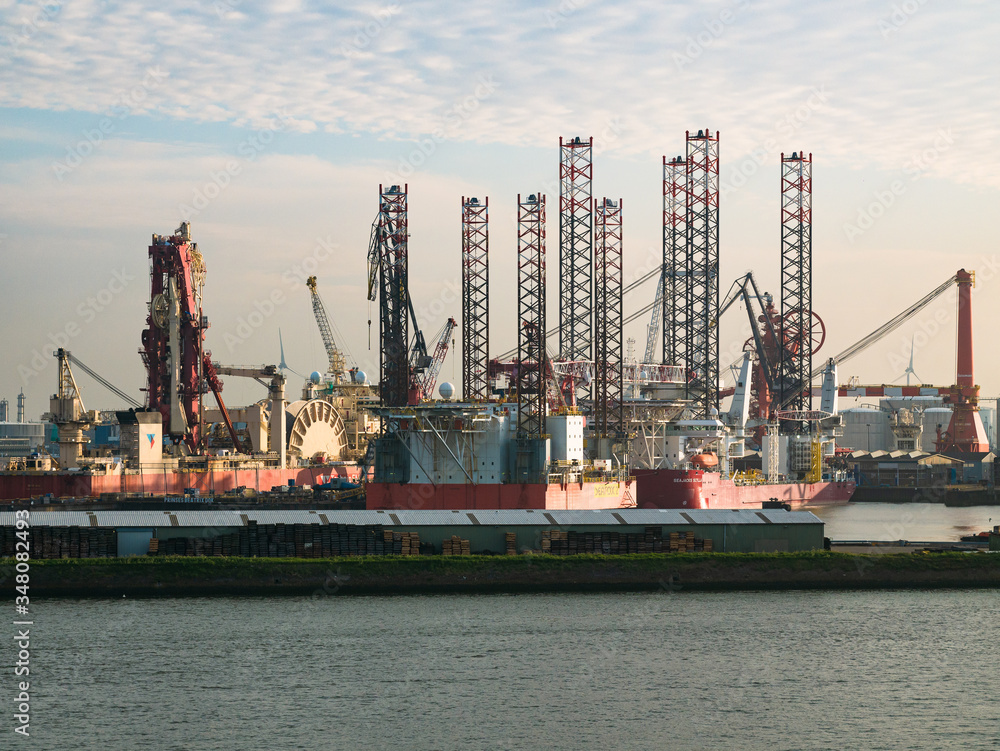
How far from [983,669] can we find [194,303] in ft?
263

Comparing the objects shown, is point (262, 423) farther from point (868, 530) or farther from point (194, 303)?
point (868, 530)

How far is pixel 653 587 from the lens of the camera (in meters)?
46.7

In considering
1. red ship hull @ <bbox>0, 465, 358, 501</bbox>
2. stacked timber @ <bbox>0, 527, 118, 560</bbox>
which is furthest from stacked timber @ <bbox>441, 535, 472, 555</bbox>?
red ship hull @ <bbox>0, 465, 358, 501</bbox>

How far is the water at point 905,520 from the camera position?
7325cm

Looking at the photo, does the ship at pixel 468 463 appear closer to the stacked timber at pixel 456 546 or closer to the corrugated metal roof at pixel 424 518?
the corrugated metal roof at pixel 424 518

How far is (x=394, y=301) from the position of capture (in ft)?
288

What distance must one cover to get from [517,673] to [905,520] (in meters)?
68.5

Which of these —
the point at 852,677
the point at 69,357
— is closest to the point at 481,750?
the point at 852,677

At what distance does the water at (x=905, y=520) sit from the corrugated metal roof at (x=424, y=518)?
19.5 meters

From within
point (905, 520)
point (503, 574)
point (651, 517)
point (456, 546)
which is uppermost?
point (651, 517)

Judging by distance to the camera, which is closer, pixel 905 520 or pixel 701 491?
pixel 701 491

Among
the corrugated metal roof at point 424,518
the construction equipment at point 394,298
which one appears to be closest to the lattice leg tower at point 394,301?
the construction equipment at point 394,298

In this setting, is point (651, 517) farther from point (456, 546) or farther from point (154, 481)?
point (154, 481)

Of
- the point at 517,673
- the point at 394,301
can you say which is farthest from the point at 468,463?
the point at 517,673
